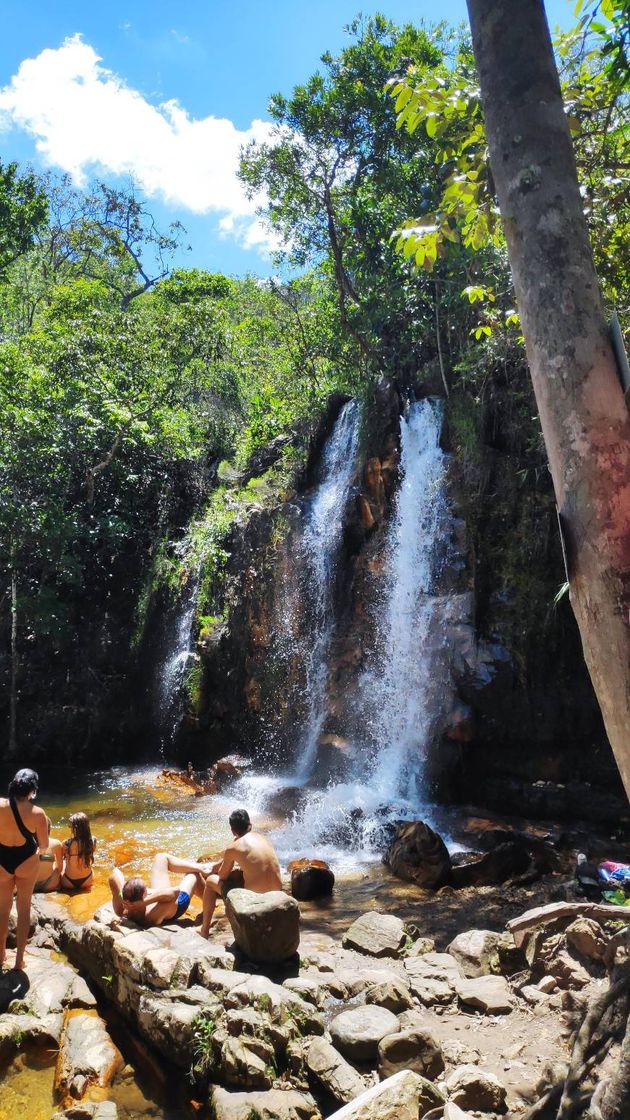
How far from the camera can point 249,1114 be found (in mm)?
3611

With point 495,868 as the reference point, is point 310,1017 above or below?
above

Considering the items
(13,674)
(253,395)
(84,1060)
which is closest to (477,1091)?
(84,1060)

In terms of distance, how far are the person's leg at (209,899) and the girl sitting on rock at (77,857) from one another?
1.97 meters

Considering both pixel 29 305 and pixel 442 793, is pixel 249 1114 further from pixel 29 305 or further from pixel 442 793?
pixel 29 305

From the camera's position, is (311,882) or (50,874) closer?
(311,882)

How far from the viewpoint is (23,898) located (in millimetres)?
5562

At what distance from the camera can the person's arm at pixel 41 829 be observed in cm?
552

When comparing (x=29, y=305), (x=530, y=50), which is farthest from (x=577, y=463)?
(x=29, y=305)

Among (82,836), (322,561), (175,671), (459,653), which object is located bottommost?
(82,836)

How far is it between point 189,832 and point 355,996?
5.57 m

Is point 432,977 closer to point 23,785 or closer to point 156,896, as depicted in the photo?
point 156,896

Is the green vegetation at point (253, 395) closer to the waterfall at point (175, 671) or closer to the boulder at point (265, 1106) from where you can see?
the waterfall at point (175, 671)

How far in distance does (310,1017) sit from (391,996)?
60 centimetres

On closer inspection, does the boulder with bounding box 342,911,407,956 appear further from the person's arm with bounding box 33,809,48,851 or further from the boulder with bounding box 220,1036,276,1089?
the person's arm with bounding box 33,809,48,851
